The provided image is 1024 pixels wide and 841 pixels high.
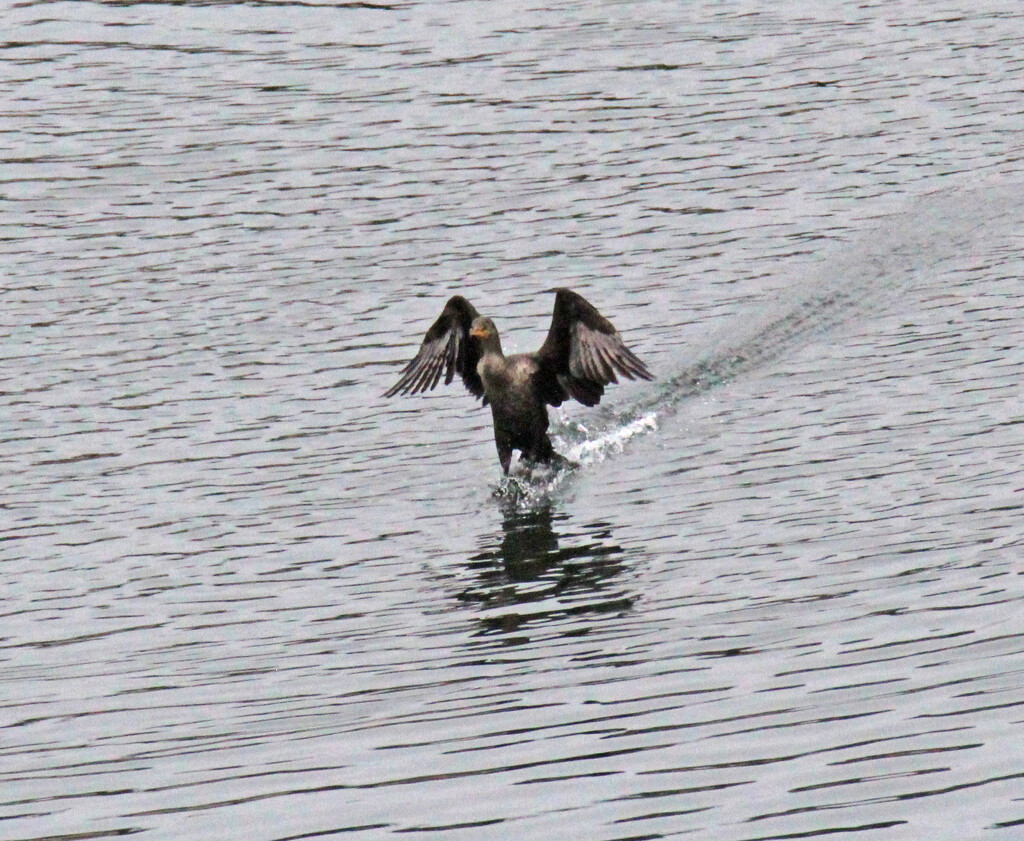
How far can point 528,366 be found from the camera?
14195 mm

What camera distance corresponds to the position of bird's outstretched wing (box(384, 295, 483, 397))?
1470cm

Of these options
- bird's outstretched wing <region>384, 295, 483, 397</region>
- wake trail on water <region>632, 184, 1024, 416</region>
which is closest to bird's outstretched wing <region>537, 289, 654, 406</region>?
bird's outstretched wing <region>384, 295, 483, 397</region>

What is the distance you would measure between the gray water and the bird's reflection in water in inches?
1.6

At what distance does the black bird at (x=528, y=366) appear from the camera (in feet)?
44.6

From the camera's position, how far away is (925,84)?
77.6 ft

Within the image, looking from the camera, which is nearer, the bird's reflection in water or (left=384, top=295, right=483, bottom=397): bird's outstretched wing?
the bird's reflection in water

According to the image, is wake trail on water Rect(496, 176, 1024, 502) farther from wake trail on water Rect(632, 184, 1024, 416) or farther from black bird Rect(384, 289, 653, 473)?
black bird Rect(384, 289, 653, 473)

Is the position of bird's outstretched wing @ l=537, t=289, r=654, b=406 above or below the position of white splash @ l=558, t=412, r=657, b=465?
above

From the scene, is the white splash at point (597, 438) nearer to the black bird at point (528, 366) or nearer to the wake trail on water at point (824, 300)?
the wake trail on water at point (824, 300)

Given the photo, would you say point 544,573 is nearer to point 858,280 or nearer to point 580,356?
point 580,356

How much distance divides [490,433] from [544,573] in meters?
3.49

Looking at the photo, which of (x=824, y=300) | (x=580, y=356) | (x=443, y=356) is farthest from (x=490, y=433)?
(x=824, y=300)

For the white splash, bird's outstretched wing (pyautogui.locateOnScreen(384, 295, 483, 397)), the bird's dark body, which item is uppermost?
bird's outstretched wing (pyautogui.locateOnScreen(384, 295, 483, 397))

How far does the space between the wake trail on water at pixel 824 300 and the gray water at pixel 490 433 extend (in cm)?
5
